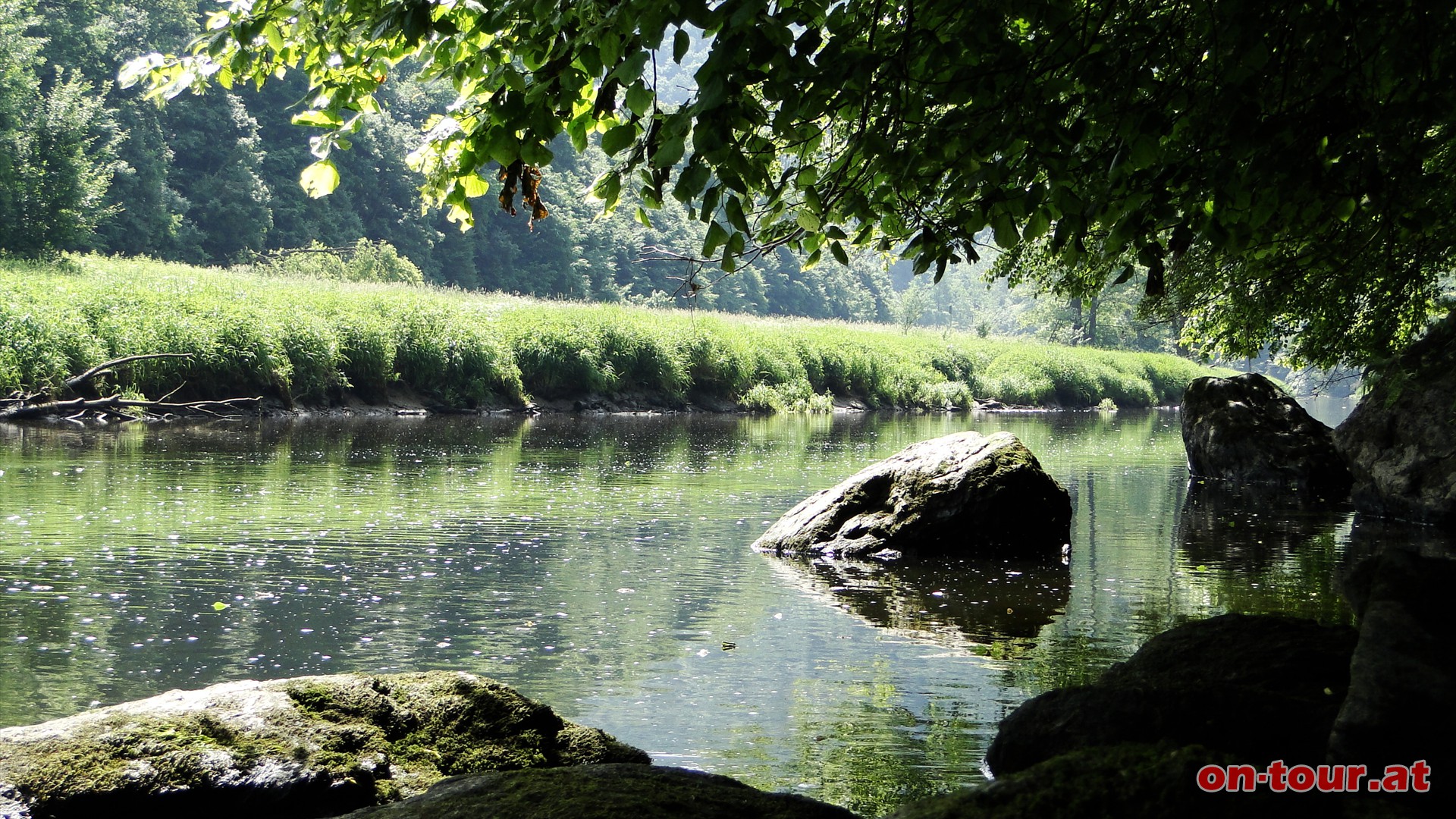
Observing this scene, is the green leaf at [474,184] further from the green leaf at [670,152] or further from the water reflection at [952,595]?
the water reflection at [952,595]

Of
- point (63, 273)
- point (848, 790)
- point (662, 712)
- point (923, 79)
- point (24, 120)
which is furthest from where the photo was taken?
point (24, 120)

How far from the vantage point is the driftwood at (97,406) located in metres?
22.5

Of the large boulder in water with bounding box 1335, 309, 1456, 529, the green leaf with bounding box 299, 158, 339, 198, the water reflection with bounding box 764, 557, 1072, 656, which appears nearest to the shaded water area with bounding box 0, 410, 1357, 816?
the water reflection with bounding box 764, 557, 1072, 656

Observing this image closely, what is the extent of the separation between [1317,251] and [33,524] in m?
12.0

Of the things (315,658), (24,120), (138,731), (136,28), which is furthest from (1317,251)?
(136,28)

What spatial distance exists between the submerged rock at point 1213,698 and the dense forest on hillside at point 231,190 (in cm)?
3342

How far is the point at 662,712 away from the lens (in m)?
6.24

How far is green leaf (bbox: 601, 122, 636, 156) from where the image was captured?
13.7 ft

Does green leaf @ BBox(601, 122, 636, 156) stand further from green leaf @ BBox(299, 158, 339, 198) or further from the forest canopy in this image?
green leaf @ BBox(299, 158, 339, 198)

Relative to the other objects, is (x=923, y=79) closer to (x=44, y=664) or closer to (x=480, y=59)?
(x=480, y=59)

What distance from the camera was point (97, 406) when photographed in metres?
23.8

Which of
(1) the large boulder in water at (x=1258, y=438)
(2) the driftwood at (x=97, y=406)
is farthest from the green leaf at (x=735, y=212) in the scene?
(2) the driftwood at (x=97, y=406)

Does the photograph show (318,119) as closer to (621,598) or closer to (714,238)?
→ (714,238)

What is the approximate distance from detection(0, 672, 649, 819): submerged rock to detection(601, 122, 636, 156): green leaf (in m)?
2.44
